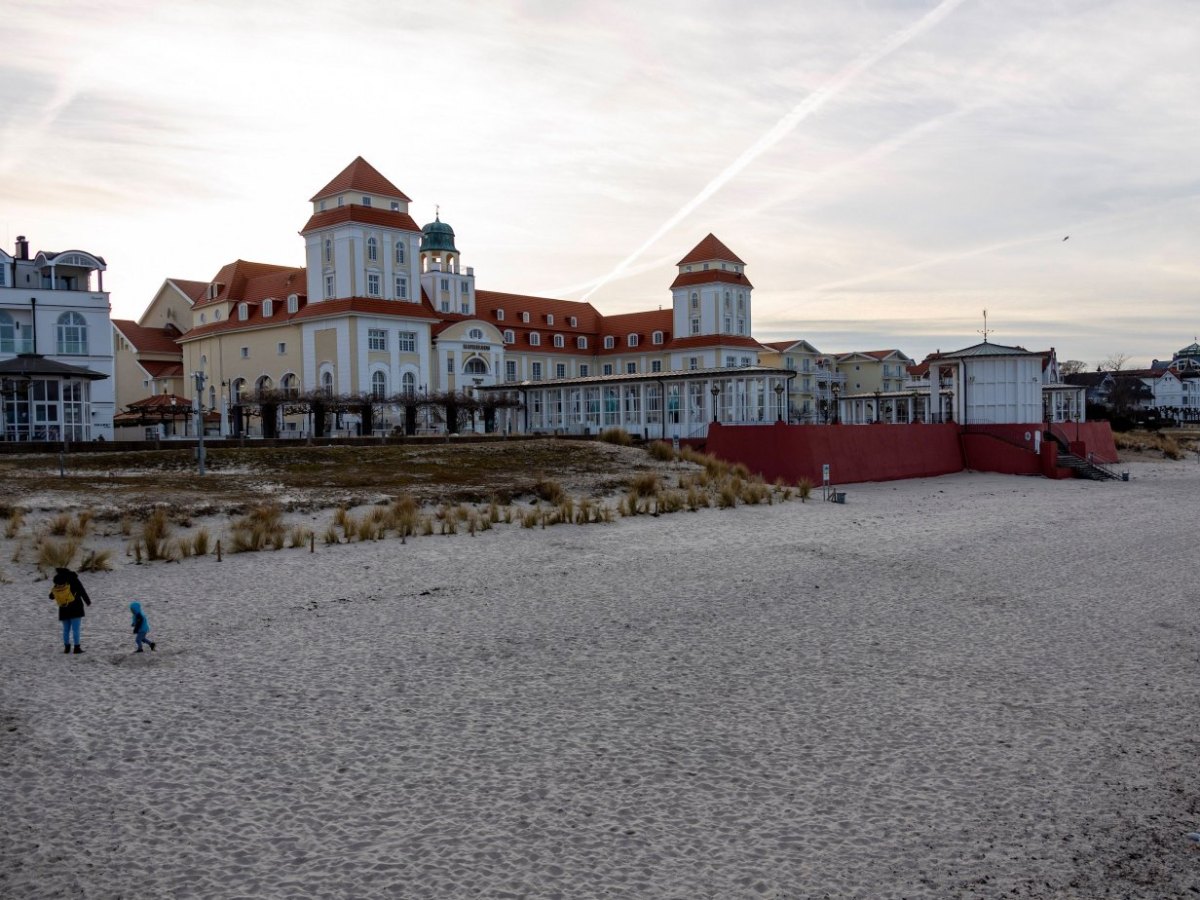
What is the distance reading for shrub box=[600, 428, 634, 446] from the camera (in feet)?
135

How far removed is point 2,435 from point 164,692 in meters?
33.6

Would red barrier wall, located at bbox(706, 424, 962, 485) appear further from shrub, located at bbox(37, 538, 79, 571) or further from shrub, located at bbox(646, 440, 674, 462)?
shrub, located at bbox(37, 538, 79, 571)

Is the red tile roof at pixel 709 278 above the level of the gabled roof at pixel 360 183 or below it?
below

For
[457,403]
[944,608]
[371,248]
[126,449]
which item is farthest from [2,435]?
[944,608]

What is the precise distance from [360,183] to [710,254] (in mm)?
26180

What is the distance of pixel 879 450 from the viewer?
41.6 metres

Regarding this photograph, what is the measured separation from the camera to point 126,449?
111 ft

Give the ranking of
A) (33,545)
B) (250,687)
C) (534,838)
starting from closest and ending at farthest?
1. (534,838)
2. (250,687)
3. (33,545)

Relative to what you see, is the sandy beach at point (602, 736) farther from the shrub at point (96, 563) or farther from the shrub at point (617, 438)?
the shrub at point (617, 438)

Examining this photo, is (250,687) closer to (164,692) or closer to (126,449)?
(164,692)

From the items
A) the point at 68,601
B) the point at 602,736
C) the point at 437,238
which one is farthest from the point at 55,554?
the point at 437,238

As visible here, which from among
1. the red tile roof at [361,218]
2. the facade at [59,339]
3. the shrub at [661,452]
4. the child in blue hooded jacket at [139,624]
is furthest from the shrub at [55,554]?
the red tile roof at [361,218]

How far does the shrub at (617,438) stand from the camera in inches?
1618

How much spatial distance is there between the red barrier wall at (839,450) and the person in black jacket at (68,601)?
2896 cm
